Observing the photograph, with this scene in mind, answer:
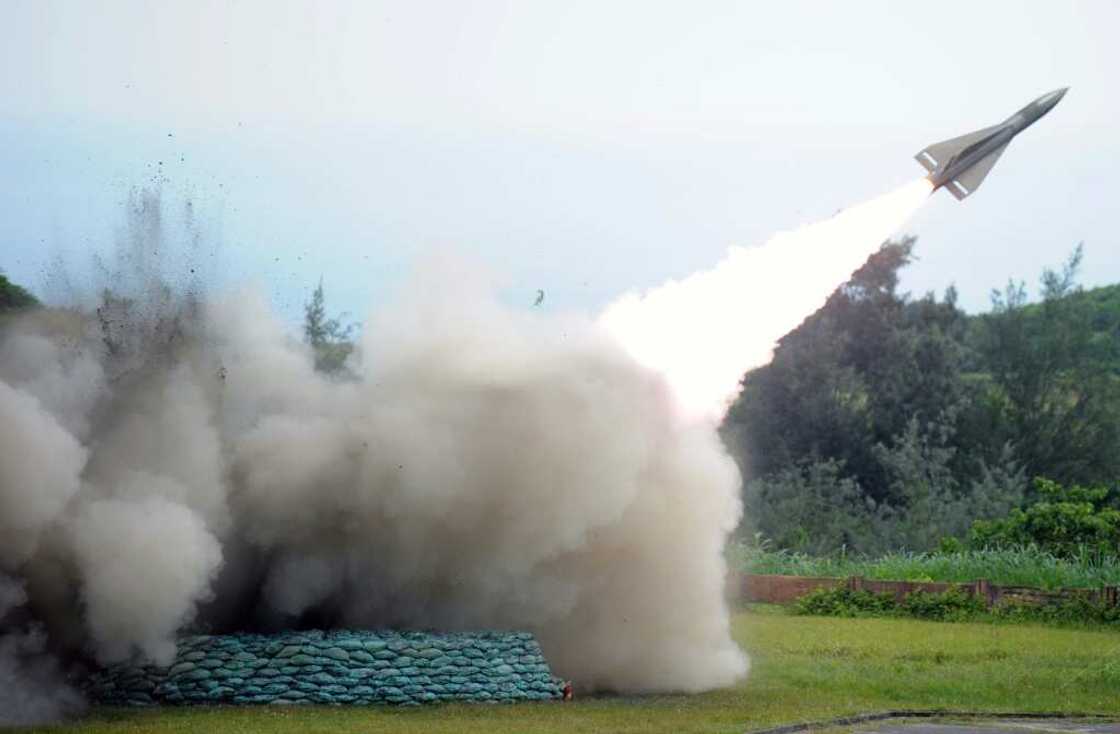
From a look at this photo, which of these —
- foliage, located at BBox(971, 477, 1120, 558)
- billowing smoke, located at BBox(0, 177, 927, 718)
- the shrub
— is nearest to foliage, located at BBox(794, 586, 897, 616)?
the shrub

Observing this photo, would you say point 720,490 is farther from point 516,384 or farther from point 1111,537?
point 1111,537

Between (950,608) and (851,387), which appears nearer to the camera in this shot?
(950,608)

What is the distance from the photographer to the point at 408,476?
67.7ft

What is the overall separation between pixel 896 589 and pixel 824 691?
11.2 m

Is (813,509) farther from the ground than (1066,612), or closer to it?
farther from the ground

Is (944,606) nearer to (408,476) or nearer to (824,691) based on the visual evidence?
(824,691)

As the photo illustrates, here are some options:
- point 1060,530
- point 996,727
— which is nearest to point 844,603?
point 1060,530

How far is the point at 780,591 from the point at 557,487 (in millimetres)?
14601

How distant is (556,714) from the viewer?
1914 cm

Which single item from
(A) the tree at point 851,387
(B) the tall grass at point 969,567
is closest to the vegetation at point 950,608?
(B) the tall grass at point 969,567

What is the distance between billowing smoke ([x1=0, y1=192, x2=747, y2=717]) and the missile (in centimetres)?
477

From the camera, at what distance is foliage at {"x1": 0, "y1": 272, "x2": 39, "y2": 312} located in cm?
2386

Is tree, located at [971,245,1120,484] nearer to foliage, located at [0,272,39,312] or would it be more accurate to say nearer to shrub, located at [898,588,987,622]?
shrub, located at [898,588,987,622]

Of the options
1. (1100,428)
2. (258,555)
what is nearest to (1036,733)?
(258,555)
